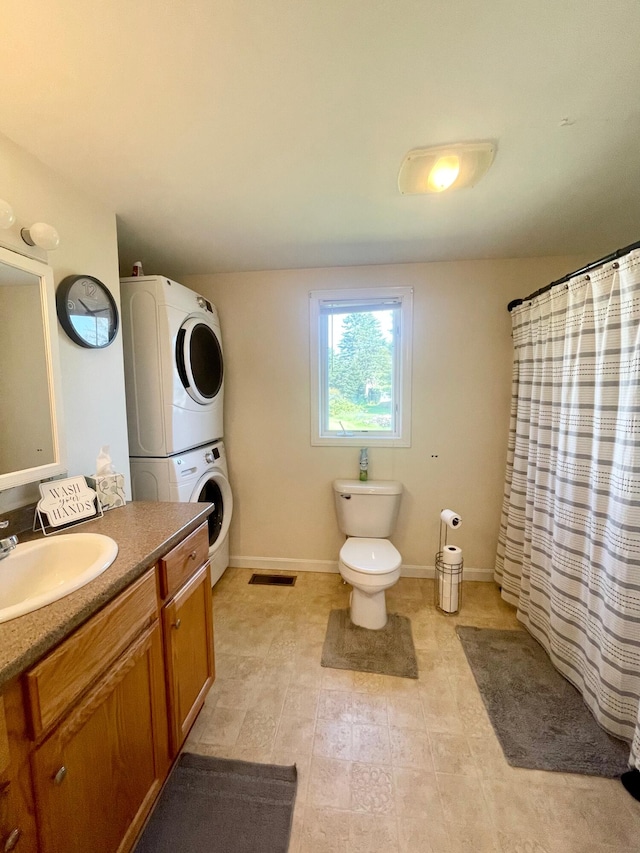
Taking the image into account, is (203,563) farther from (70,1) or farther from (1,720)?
(70,1)

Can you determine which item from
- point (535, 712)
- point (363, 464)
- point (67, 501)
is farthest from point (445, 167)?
point (535, 712)

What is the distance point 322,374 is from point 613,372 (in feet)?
5.20

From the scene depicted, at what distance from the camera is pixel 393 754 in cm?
125

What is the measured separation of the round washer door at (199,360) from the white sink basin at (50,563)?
3.32 ft

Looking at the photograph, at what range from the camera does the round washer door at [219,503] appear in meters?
2.25

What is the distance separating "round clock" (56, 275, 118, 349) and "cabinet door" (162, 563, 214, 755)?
1057mm

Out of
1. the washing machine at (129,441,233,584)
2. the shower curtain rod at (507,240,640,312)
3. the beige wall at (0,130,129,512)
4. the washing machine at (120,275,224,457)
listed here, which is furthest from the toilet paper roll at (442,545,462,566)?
the beige wall at (0,130,129,512)

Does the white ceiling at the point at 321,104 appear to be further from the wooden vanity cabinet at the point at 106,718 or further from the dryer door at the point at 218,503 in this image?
the dryer door at the point at 218,503

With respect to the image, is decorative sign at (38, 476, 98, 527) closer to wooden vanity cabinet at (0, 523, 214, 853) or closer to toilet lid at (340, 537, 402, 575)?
wooden vanity cabinet at (0, 523, 214, 853)

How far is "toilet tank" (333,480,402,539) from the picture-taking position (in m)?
2.20

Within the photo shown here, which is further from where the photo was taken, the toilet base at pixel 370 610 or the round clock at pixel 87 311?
the toilet base at pixel 370 610

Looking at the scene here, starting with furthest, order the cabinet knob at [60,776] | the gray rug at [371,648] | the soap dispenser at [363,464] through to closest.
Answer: the soap dispenser at [363,464], the gray rug at [371,648], the cabinet knob at [60,776]

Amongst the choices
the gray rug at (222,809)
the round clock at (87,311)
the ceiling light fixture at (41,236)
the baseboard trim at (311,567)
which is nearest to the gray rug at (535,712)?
the baseboard trim at (311,567)

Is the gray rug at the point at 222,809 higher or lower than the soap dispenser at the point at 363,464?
lower
